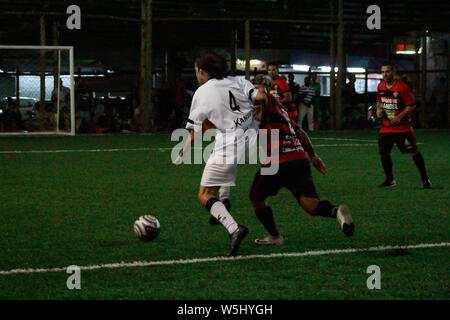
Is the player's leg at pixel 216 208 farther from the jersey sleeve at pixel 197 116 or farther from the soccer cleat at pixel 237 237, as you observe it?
the jersey sleeve at pixel 197 116

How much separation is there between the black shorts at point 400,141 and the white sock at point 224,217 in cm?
605

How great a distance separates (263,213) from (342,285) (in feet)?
5.77

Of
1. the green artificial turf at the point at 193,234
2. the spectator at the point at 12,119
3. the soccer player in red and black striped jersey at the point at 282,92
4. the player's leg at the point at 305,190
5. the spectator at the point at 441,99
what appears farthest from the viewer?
the spectator at the point at 441,99

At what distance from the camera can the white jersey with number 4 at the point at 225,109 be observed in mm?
7379

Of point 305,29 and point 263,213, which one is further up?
point 305,29

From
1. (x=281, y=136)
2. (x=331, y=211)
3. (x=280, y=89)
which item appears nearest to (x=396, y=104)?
(x=280, y=89)

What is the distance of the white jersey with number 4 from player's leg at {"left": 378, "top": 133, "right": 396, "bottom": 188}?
5.76 metres

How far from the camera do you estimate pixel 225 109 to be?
740 cm

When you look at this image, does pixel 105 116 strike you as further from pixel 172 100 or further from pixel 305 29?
pixel 305 29

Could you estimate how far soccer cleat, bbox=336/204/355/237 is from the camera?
699 centimetres

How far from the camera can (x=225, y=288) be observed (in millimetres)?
6195

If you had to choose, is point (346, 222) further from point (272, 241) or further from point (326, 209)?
point (272, 241)

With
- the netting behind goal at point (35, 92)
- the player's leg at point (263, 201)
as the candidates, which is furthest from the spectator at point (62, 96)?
the player's leg at point (263, 201)
